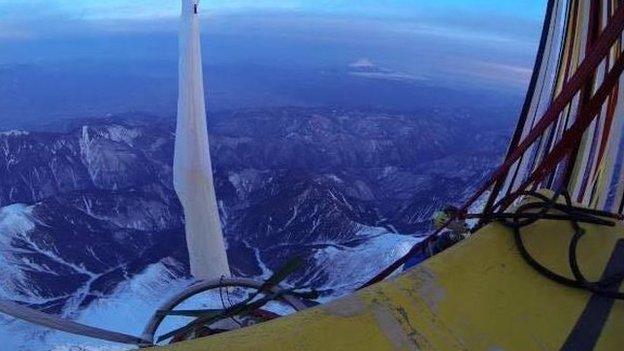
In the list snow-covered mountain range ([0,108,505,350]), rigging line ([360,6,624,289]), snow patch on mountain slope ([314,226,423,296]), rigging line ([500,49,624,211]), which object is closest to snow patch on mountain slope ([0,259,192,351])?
snow-covered mountain range ([0,108,505,350])

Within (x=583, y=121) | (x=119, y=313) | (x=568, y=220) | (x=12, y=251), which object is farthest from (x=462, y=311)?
(x=12, y=251)

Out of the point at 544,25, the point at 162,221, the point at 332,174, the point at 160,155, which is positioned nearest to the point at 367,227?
the point at 332,174

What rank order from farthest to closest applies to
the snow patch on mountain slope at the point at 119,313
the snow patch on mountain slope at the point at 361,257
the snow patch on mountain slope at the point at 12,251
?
the snow patch on mountain slope at the point at 12,251, the snow patch on mountain slope at the point at 361,257, the snow patch on mountain slope at the point at 119,313

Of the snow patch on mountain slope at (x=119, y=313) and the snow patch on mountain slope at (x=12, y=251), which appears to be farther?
the snow patch on mountain slope at (x=12, y=251)

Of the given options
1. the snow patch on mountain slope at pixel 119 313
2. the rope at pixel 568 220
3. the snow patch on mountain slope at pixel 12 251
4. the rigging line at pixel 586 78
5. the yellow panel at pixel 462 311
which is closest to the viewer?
the yellow panel at pixel 462 311

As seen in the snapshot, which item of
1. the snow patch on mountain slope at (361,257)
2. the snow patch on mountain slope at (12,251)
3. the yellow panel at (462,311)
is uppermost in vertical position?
the yellow panel at (462,311)

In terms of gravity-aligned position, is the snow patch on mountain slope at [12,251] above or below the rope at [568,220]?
below

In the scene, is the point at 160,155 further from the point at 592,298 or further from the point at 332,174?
the point at 592,298

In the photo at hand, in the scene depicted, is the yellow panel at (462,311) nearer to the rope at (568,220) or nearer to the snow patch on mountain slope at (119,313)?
the rope at (568,220)

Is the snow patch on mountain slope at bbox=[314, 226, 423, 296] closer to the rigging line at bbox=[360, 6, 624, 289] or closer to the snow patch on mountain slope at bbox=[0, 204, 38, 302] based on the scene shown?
the snow patch on mountain slope at bbox=[0, 204, 38, 302]

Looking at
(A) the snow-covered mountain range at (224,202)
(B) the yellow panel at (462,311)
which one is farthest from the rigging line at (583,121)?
(A) the snow-covered mountain range at (224,202)
